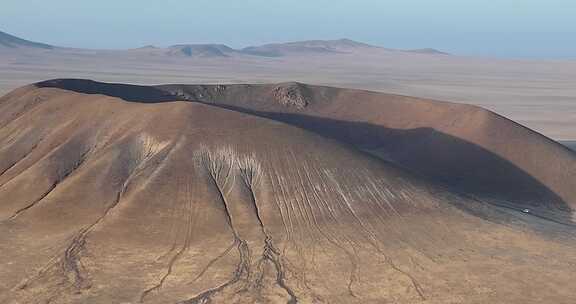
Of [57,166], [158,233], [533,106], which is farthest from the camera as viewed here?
[533,106]

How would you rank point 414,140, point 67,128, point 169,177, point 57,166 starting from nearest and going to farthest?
point 169,177 → point 57,166 → point 67,128 → point 414,140

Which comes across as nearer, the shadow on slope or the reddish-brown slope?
the reddish-brown slope

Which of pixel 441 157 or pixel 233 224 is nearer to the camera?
pixel 233 224

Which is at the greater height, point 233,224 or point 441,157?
point 441,157

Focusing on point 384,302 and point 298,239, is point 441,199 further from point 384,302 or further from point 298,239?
point 384,302

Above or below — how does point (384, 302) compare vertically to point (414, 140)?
below

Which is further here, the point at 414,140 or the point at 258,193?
the point at 414,140

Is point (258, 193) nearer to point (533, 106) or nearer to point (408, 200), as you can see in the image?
point (408, 200)

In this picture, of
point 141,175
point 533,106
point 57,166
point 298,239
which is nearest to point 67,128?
point 57,166

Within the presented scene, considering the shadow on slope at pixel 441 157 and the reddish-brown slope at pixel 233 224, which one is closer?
the reddish-brown slope at pixel 233 224

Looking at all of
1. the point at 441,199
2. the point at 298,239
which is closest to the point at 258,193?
the point at 298,239
